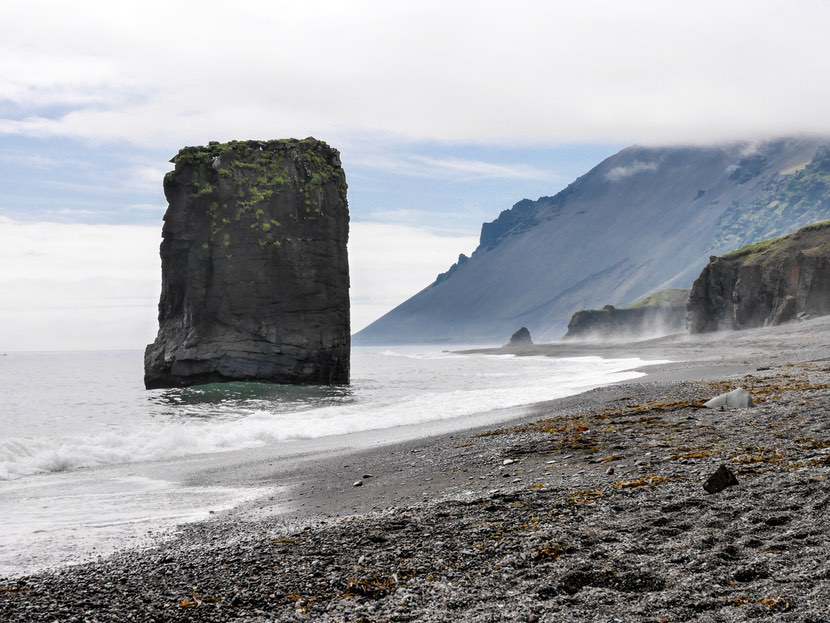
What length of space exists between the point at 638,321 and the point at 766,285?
252 feet

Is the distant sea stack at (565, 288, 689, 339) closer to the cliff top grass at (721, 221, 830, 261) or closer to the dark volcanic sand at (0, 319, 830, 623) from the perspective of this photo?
the cliff top grass at (721, 221, 830, 261)

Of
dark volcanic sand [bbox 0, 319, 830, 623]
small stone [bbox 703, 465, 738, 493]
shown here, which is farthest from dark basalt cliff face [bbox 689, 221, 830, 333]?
small stone [bbox 703, 465, 738, 493]

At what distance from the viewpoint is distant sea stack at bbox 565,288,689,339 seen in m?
175

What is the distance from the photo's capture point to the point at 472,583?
24.5 ft

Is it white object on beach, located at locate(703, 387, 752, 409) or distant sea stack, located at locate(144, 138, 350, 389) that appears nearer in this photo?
white object on beach, located at locate(703, 387, 752, 409)

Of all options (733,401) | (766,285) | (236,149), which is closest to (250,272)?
(236,149)

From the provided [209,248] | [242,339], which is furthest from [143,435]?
[209,248]

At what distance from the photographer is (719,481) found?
31.7ft

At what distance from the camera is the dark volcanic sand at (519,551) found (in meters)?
6.80

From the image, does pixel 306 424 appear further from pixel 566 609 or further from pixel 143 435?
pixel 566 609

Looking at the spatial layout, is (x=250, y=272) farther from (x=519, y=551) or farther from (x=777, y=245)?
(x=777, y=245)

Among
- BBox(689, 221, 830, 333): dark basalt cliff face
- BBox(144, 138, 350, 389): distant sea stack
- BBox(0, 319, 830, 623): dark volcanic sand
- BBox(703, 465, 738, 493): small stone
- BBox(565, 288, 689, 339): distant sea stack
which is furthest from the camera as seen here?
BBox(565, 288, 689, 339): distant sea stack

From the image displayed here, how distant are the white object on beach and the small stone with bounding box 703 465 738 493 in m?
9.04

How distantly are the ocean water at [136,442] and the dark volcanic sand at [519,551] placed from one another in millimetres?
1597
